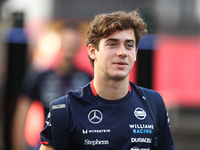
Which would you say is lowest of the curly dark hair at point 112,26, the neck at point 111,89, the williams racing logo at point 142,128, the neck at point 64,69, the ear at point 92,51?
the williams racing logo at point 142,128

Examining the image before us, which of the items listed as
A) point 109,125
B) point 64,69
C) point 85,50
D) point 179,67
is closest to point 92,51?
point 109,125

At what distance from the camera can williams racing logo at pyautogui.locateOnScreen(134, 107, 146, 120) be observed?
2.36 metres

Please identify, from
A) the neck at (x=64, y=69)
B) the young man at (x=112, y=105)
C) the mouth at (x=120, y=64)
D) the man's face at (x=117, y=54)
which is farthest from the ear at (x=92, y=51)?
the neck at (x=64, y=69)

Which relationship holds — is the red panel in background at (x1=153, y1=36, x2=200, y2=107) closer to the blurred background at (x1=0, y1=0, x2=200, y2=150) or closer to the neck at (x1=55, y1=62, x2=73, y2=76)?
the blurred background at (x1=0, y1=0, x2=200, y2=150)

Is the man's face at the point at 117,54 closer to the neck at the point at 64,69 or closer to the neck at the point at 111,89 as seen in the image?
the neck at the point at 111,89

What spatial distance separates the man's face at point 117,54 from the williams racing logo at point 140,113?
0.25 m

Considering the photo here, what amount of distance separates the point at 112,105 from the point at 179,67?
4998 mm

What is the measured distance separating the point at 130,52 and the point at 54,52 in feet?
14.3

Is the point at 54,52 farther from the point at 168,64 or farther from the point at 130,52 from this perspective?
the point at 130,52

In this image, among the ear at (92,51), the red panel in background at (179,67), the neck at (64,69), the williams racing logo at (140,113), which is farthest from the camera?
the red panel in background at (179,67)

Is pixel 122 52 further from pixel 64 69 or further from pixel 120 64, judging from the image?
pixel 64 69

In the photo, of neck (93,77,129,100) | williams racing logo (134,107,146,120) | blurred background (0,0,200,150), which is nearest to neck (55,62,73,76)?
blurred background (0,0,200,150)

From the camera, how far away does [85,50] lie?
262 inches

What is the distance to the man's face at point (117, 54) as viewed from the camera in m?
2.30
